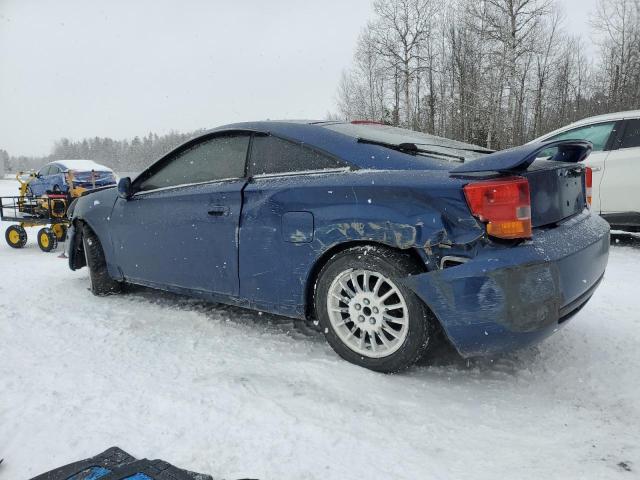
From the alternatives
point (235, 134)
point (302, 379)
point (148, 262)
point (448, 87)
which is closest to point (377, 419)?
point (302, 379)

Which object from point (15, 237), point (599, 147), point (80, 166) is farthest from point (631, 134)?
point (80, 166)

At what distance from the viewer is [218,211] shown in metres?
3.21

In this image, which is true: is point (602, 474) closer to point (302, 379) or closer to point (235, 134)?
point (302, 379)

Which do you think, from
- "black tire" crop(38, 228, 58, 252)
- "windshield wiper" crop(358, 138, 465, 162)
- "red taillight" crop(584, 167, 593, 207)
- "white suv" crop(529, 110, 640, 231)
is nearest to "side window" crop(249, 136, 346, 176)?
"windshield wiper" crop(358, 138, 465, 162)

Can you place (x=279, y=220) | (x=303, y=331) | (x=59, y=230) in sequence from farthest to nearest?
(x=59, y=230) → (x=303, y=331) → (x=279, y=220)

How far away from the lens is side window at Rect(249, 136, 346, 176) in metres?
2.86

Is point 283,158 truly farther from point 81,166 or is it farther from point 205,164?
point 81,166

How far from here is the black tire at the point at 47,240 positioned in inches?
306

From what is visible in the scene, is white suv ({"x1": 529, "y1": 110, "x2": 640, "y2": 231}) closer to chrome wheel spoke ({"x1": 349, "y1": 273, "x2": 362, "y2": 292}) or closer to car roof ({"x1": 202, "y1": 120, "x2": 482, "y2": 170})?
car roof ({"x1": 202, "y1": 120, "x2": 482, "y2": 170})

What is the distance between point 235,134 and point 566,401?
2599mm

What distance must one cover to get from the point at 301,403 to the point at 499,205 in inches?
53.2

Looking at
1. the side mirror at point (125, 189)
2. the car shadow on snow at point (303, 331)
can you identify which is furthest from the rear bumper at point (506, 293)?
the side mirror at point (125, 189)

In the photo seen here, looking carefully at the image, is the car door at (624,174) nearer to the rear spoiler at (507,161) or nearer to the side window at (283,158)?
the rear spoiler at (507,161)

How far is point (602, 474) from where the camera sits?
1.79 meters
